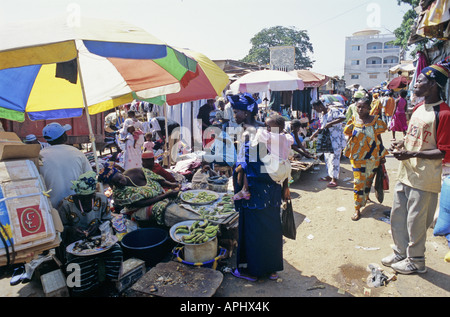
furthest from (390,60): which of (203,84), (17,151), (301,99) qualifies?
(17,151)

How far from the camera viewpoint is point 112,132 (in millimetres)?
10875

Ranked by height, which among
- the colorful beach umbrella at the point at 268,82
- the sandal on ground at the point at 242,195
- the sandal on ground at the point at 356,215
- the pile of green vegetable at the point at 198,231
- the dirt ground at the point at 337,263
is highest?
the colorful beach umbrella at the point at 268,82

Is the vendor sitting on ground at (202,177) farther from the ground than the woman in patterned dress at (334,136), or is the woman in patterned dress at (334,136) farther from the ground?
the woman in patterned dress at (334,136)

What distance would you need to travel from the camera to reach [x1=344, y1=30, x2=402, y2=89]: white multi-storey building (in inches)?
1870

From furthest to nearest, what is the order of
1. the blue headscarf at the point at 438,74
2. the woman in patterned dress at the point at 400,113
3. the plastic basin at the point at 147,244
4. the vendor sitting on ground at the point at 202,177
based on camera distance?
the woman in patterned dress at the point at 400,113 → the vendor sitting on ground at the point at 202,177 → the plastic basin at the point at 147,244 → the blue headscarf at the point at 438,74

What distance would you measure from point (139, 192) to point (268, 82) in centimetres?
665

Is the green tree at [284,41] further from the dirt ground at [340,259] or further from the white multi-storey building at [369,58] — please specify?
the dirt ground at [340,259]

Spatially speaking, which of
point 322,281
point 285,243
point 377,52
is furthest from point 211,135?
point 377,52

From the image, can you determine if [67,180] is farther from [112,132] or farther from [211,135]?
[112,132]

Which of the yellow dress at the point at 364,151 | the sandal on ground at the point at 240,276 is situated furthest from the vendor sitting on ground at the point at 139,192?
the yellow dress at the point at 364,151

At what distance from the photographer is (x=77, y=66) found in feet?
13.1

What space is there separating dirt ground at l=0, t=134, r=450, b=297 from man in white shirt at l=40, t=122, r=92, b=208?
1.13 meters

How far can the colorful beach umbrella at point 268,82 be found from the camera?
942 cm

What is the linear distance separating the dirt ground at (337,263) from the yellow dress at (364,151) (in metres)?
0.64
